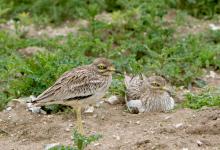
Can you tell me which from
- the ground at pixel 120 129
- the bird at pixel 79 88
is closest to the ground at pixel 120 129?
the ground at pixel 120 129

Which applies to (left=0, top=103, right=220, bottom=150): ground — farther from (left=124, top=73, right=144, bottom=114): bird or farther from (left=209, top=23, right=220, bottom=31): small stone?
(left=209, top=23, right=220, bottom=31): small stone

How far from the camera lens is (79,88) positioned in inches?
309

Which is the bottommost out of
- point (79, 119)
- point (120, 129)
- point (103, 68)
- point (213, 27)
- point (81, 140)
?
point (120, 129)

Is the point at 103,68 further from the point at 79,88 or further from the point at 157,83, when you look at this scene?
the point at 157,83

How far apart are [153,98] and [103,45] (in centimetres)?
160

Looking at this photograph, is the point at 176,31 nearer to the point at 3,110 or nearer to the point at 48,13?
the point at 48,13

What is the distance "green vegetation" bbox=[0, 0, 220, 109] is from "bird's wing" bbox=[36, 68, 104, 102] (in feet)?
1.62

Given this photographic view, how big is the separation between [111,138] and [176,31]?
356cm

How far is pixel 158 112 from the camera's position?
832 centimetres

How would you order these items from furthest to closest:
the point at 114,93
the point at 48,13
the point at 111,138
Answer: the point at 48,13 < the point at 114,93 < the point at 111,138

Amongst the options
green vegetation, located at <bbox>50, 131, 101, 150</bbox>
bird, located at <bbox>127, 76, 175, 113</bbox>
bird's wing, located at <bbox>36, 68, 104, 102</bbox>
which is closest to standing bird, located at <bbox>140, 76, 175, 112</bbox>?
bird, located at <bbox>127, 76, 175, 113</bbox>

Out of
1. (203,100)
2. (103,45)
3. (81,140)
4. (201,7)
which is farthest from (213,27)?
(81,140)

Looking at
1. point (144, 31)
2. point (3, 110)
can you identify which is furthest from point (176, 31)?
point (3, 110)

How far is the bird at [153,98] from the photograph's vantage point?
832 centimetres
